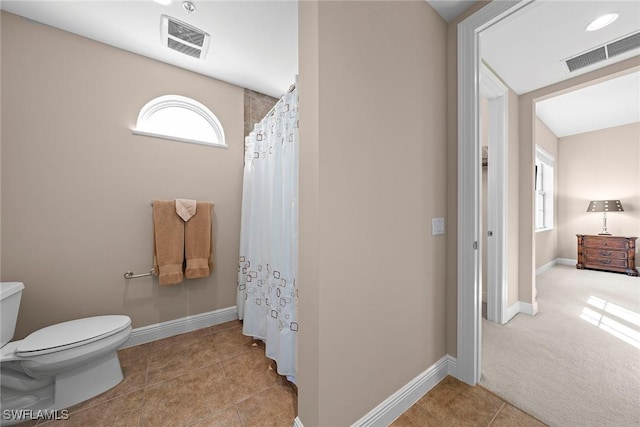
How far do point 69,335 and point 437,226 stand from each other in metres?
2.35

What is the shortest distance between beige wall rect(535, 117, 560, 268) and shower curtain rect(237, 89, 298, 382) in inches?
182

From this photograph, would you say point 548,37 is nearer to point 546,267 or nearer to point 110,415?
point 110,415

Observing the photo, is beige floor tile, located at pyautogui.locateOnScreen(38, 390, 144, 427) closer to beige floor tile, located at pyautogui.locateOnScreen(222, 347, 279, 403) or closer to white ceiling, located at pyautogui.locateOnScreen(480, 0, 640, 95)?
beige floor tile, located at pyautogui.locateOnScreen(222, 347, 279, 403)

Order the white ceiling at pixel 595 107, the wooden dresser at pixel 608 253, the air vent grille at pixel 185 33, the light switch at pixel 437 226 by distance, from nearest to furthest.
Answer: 1. the light switch at pixel 437 226
2. the air vent grille at pixel 185 33
3. the white ceiling at pixel 595 107
4. the wooden dresser at pixel 608 253

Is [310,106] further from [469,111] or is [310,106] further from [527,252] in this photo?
[527,252]

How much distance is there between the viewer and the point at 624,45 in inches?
74.0

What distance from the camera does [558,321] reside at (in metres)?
2.33

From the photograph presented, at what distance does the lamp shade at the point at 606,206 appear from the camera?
13.6 feet

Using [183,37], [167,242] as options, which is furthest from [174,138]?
[167,242]

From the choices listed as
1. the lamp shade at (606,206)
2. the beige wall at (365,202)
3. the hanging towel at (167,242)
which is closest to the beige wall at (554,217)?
the lamp shade at (606,206)

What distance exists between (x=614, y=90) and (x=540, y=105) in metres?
0.67

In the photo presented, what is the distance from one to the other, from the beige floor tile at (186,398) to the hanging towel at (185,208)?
1.20 metres

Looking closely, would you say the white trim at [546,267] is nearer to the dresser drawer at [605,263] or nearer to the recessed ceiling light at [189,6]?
the dresser drawer at [605,263]

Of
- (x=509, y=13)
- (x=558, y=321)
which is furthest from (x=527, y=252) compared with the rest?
(x=509, y=13)
